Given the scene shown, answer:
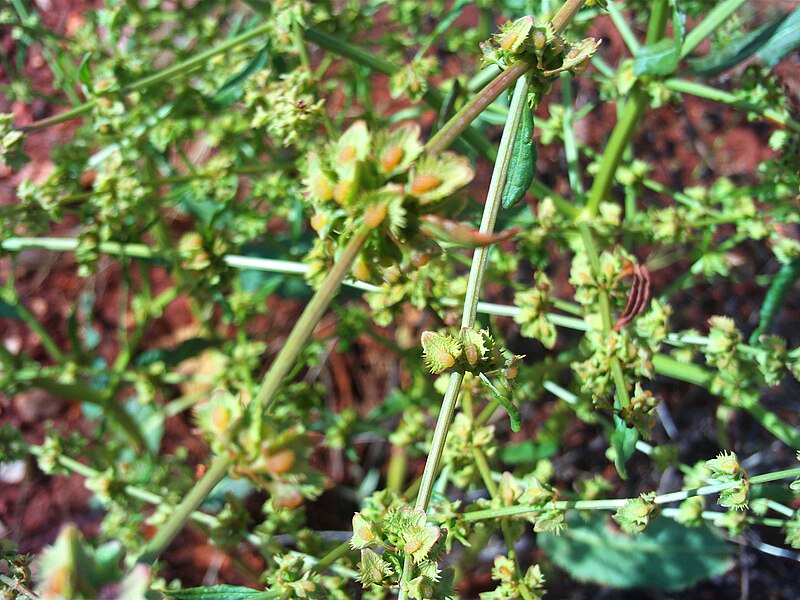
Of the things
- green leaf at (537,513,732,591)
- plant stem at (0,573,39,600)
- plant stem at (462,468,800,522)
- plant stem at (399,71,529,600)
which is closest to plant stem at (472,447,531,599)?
plant stem at (462,468,800,522)

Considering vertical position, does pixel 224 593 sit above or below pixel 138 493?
above

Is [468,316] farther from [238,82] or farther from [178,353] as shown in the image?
[178,353]

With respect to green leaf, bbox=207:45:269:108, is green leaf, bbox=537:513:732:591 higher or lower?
lower

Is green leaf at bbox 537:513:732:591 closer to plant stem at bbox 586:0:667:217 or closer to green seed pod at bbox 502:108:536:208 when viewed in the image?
plant stem at bbox 586:0:667:217

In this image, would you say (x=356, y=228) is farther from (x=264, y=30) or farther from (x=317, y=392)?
(x=317, y=392)

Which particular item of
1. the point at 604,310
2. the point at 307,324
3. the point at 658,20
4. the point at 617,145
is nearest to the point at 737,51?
the point at 658,20

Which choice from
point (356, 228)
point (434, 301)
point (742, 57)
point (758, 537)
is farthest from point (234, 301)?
point (758, 537)
